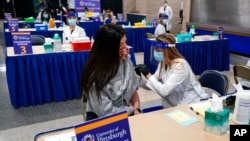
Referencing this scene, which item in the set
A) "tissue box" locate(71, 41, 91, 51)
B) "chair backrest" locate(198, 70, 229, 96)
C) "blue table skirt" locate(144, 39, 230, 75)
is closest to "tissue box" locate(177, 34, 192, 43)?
"blue table skirt" locate(144, 39, 230, 75)

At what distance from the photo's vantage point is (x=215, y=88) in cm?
202

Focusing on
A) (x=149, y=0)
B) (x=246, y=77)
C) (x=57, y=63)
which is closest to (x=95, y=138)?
(x=246, y=77)

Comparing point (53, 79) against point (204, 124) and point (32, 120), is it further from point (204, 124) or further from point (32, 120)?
point (204, 124)

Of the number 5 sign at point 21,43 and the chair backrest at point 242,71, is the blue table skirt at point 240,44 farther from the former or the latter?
the number 5 sign at point 21,43

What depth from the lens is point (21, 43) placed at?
3137 mm

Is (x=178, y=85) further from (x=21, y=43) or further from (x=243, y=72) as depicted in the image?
(x=21, y=43)

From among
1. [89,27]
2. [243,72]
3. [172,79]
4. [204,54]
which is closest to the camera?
[172,79]

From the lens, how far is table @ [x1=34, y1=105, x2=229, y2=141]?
120 cm

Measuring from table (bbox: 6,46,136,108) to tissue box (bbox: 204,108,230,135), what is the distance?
8.13ft

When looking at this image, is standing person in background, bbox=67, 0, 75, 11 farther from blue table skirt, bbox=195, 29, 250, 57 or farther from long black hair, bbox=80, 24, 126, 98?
long black hair, bbox=80, 24, 126, 98

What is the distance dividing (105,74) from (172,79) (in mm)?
591

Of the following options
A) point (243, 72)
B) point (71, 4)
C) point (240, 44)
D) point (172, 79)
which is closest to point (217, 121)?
point (172, 79)

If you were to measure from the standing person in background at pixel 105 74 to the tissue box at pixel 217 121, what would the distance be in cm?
63

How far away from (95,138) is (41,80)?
265 centimetres
